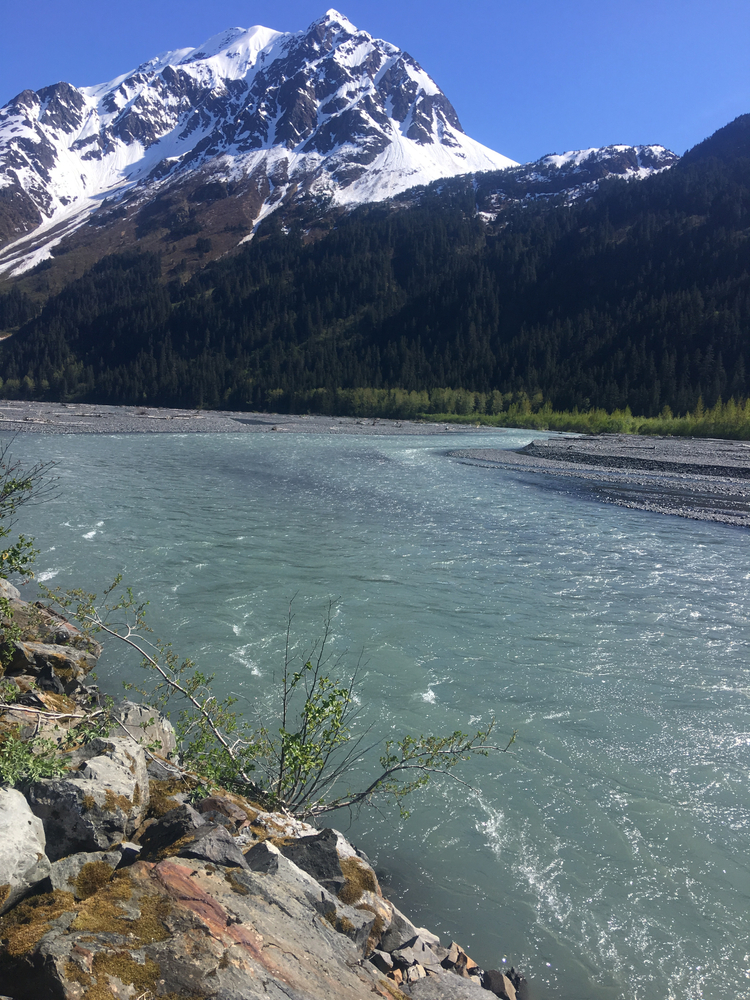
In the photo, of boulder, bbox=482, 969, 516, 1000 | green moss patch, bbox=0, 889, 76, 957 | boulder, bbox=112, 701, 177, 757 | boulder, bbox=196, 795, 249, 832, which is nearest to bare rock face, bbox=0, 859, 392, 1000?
green moss patch, bbox=0, 889, 76, 957

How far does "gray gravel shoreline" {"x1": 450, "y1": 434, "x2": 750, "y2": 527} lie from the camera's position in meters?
28.8

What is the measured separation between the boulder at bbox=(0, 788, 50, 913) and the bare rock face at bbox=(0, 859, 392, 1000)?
14 cm

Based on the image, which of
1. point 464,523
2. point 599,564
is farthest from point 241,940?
point 464,523

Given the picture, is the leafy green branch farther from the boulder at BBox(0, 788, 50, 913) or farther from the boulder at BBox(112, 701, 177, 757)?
the boulder at BBox(0, 788, 50, 913)

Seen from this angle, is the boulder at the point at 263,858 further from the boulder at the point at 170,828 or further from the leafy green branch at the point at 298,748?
Answer: the leafy green branch at the point at 298,748

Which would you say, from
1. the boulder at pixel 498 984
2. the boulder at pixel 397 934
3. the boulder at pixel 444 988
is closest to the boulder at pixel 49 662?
the boulder at pixel 397 934

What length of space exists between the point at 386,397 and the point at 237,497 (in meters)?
95.3

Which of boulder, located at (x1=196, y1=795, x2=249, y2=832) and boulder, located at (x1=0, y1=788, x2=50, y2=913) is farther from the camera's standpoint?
boulder, located at (x1=196, y1=795, x2=249, y2=832)

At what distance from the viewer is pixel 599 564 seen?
18.5 metres

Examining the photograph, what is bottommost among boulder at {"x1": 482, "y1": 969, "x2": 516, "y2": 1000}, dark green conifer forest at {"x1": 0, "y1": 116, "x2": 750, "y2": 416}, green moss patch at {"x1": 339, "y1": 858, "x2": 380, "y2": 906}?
boulder at {"x1": 482, "y1": 969, "x2": 516, "y2": 1000}

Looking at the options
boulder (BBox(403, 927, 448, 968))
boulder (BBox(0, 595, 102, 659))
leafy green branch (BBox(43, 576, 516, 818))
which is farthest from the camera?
boulder (BBox(0, 595, 102, 659))

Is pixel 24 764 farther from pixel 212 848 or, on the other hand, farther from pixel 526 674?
pixel 526 674

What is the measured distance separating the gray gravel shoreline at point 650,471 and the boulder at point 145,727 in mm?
24555

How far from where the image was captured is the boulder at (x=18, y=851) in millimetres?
3775
